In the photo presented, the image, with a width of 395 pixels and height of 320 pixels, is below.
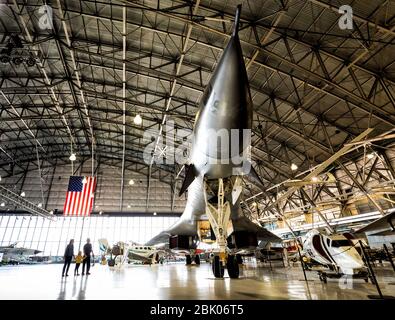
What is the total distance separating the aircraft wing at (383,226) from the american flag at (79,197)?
19596 millimetres

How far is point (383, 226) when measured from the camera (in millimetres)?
5074

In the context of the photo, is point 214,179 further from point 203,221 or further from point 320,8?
point 320,8

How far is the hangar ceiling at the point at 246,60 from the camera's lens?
31.1ft

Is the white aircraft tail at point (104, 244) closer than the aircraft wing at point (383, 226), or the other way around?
the aircraft wing at point (383, 226)

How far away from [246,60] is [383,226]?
9.67 m

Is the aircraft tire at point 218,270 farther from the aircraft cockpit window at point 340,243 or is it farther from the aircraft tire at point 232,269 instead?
the aircraft cockpit window at point 340,243

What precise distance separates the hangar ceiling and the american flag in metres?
6.22

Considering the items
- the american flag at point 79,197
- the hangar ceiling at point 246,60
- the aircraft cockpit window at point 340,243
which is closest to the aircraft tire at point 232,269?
the aircraft cockpit window at point 340,243

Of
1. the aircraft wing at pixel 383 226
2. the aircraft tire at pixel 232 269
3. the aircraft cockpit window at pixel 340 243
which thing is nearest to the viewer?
the aircraft wing at pixel 383 226

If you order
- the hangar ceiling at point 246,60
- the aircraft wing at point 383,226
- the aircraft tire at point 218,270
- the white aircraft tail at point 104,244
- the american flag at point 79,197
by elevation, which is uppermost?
the hangar ceiling at point 246,60

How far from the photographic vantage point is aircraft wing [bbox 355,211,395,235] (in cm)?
484

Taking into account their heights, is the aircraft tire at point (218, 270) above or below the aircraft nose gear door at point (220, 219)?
below

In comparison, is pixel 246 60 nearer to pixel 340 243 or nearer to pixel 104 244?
pixel 340 243

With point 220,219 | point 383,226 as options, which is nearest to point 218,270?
point 220,219
